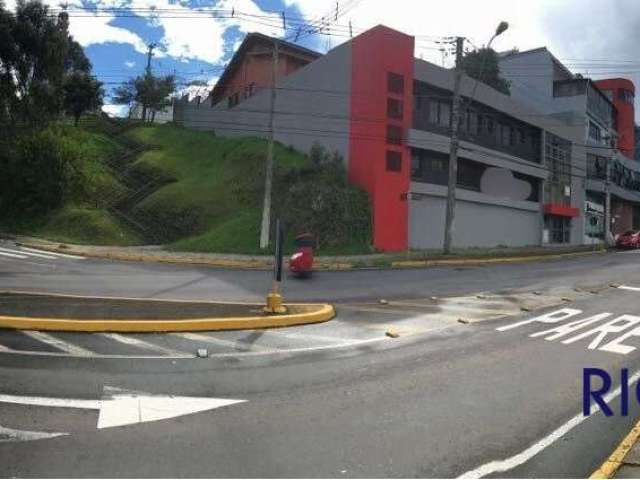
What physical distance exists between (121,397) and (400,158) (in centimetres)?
2360

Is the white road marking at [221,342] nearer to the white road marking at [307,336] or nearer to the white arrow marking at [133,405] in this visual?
the white road marking at [307,336]

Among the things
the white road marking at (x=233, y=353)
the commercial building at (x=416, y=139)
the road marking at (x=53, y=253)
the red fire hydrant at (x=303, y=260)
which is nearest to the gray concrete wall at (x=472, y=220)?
the commercial building at (x=416, y=139)

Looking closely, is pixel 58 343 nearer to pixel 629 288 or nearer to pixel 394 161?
pixel 629 288

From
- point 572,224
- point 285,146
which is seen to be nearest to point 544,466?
point 285,146

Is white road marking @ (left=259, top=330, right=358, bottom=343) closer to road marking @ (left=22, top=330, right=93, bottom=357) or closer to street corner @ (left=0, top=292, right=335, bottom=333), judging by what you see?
street corner @ (left=0, top=292, right=335, bottom=333)

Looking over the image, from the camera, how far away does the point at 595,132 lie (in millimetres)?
53969

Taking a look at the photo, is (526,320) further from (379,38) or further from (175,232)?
(175,232)

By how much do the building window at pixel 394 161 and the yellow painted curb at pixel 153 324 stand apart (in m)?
18.1

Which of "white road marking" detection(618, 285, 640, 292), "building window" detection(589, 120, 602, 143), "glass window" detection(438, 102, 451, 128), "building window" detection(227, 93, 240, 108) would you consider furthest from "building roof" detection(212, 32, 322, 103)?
"white road marking" detection(618, 285, 640, 292)

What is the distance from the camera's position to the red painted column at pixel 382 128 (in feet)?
91.5

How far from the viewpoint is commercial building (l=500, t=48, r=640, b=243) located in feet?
161

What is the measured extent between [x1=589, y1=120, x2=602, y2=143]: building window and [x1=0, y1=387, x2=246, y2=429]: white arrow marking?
170ft

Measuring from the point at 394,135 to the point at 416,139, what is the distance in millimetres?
1510

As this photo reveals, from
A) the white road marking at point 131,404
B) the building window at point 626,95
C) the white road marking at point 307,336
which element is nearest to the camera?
the white road marking at point 131,404
